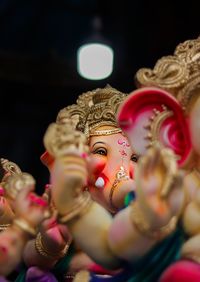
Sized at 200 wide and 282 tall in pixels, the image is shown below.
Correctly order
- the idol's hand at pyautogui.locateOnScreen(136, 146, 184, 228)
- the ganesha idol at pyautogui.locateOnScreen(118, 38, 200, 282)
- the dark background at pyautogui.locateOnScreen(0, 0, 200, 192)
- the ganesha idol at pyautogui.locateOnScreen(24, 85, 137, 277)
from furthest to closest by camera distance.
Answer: the dark background at pyautogui.locateOnScreen(0, 0, 200, 192), the ganesha idol at pyautogui.locateOnScreen(24, 85, 137, 277), the ganesha idol at pyautogui.locateOnScreen(118, 38, 200, 282), the idol's hand at pyautogui.locateOnScreen(136, 146, 184, 228)

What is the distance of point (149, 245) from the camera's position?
800 millimetres

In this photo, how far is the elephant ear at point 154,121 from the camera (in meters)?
0.88

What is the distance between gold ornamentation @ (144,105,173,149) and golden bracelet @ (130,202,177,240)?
118 mm

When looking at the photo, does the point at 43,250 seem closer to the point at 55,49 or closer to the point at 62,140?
the point at 62,140

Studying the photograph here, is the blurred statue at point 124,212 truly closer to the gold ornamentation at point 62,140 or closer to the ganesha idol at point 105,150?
the gold ornamentation at point 62,140

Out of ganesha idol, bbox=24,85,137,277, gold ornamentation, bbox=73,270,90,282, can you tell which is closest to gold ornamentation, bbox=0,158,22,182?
ganesha idol, bbox=24,85,137,277

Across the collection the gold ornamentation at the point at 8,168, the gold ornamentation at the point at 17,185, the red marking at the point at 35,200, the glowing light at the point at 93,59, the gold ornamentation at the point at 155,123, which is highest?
the glowing light at the point at 93,59

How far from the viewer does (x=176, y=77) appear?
0.88 metres

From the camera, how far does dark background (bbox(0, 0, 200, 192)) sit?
2371 mm

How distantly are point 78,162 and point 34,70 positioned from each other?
1.68m

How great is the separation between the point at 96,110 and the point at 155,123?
402 mm

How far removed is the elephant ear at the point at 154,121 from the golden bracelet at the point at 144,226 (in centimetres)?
11

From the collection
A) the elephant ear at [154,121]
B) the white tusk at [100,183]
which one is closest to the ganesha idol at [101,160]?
the white tusk at [100,183]

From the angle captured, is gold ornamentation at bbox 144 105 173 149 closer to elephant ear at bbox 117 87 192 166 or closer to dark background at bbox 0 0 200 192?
elephant ear at bbox 117 87 192 166
